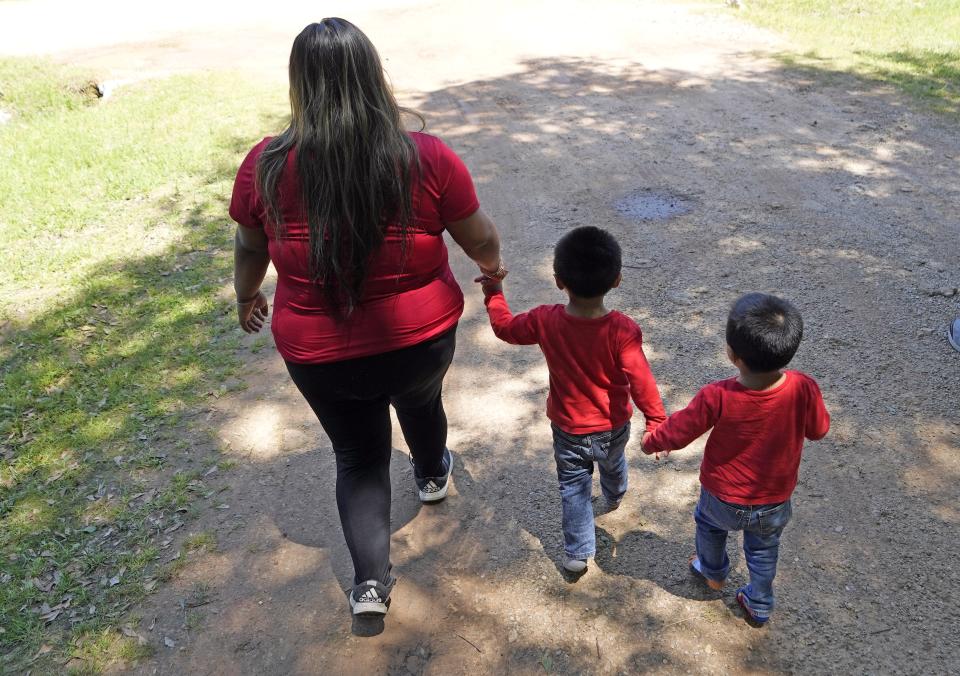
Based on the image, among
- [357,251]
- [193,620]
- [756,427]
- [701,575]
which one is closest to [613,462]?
[701,575]

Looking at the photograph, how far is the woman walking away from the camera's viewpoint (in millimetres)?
2363

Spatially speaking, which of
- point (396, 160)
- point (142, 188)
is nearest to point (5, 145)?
point (142, 188)

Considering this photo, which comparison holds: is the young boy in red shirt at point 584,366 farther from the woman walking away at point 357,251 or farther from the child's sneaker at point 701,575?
the child's sneaker at point 701,575

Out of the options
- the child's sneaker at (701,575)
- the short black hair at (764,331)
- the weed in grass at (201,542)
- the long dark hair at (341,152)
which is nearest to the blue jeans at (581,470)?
the child's sneaker at (701,575)

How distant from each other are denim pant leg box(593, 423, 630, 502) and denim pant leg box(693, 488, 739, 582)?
1.17 feet

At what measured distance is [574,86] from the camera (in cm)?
1015

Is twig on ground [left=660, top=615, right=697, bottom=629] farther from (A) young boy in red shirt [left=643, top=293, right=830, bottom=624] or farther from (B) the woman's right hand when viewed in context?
(B) the woman's right hand

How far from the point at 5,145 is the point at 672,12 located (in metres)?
10.5

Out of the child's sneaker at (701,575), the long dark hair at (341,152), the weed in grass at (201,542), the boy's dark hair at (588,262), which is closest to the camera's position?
the long dark hair at (341,152)

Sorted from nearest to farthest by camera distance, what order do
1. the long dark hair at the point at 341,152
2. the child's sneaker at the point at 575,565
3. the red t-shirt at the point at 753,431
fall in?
the long dark hair at the point at 341,152
the red t-shirt at the point at 753,431
the child's sneaker at the point at 575,565

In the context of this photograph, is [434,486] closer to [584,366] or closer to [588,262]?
[584,366]

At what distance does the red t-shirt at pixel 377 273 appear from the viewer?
250 centimetres

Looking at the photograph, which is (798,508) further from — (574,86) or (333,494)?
(574,86)

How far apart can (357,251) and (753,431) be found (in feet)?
4.72
